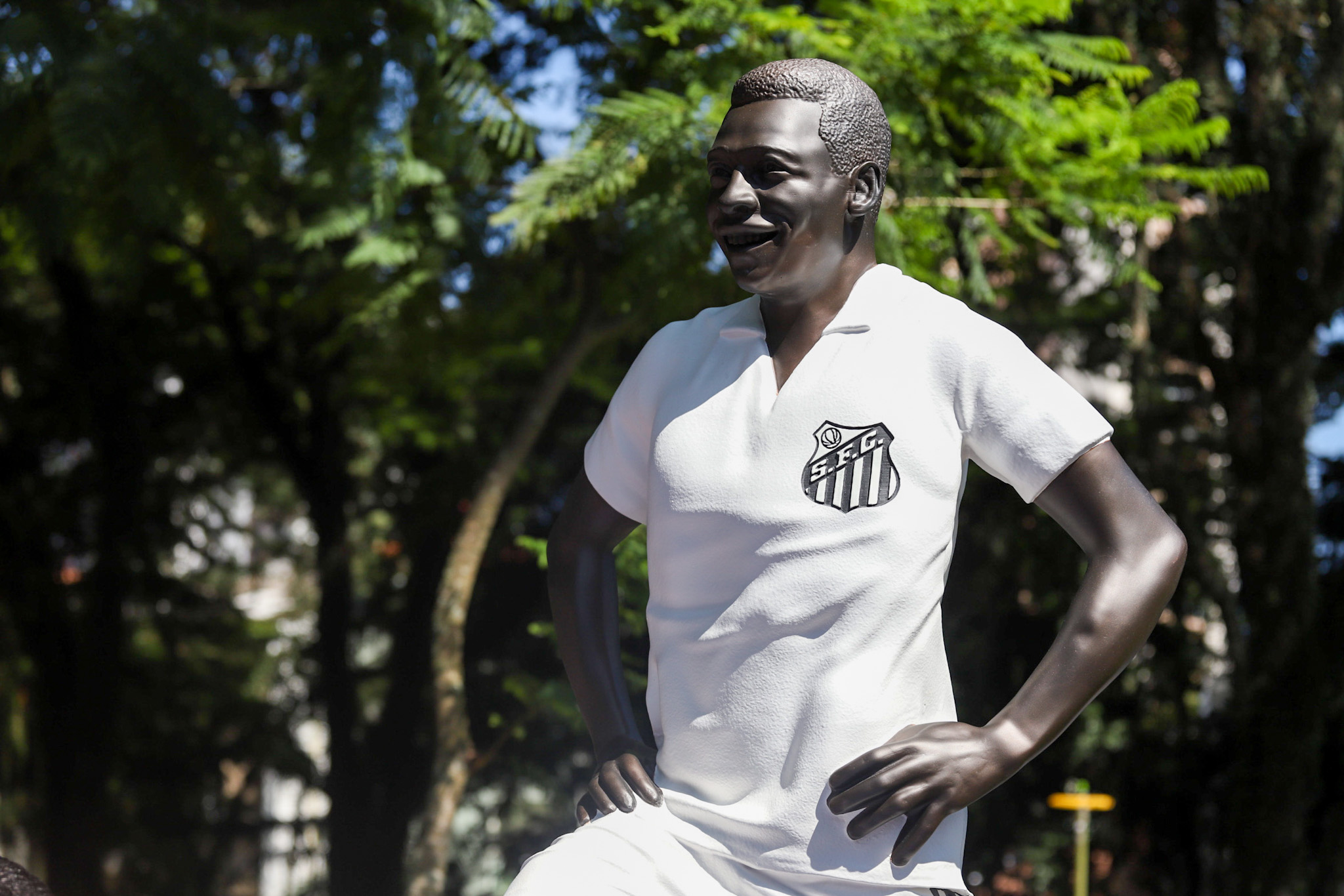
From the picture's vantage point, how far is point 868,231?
7.68ft

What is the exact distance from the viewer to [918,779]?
6.36ft

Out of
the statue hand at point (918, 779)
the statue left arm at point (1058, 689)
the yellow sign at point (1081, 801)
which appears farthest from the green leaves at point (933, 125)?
the yellow sign at point (1081, 801)

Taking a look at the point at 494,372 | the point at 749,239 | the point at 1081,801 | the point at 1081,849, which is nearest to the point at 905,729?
the point at 749,239

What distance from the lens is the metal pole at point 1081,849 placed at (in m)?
11.7

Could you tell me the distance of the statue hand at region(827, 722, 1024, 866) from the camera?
Answer: 194 cm

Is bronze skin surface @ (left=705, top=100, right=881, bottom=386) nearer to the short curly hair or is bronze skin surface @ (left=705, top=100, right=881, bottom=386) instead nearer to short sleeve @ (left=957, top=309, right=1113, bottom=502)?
the short curly hair

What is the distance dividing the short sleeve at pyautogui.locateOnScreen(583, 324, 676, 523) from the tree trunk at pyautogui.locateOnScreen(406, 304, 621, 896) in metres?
5.00

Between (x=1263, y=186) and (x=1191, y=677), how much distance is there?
731 centimetres

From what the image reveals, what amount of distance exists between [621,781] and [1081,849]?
33.8ft

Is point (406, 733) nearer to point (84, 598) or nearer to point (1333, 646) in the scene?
Result: point (84, 598)

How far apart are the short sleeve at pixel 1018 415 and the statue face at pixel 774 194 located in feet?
0.95

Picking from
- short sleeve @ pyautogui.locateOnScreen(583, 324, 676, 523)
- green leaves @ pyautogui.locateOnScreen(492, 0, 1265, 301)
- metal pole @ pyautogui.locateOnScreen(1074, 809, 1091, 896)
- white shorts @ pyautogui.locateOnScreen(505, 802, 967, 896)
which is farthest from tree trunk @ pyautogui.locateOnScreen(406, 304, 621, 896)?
metal pole @ pyautogui.locateOnScreen(1074, 809, 1091, 896)

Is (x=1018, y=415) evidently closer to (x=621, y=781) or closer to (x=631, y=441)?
(x=631, y=441)

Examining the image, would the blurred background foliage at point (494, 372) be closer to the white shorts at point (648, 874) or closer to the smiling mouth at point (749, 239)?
the smiling mouth at point (749, 239)
